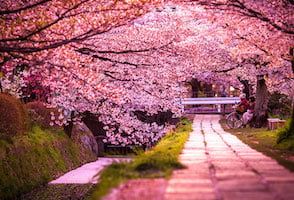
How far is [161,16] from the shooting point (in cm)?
1661

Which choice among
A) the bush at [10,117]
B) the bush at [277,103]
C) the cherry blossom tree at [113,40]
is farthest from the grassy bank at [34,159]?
the bush at [277,103]

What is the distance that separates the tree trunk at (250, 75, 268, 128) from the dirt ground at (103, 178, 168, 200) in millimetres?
13818

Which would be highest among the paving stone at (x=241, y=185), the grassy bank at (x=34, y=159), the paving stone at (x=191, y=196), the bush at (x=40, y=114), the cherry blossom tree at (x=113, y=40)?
the cherry blossom tree at (x=113, y=40)

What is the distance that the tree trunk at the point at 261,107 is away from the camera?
57.9ft

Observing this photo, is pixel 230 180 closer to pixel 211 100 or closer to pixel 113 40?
pixel 113 40

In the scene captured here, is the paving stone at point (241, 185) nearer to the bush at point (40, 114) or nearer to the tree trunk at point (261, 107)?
the bush at point (40, 114)

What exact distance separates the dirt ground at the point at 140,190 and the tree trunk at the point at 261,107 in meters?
13.8

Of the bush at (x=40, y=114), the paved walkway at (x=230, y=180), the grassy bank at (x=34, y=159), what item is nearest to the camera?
the paved walkway at (x=230, y=180)

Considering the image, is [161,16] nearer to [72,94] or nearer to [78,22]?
[72,94]

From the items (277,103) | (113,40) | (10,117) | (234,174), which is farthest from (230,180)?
(277,103)

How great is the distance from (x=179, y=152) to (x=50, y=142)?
8498mm

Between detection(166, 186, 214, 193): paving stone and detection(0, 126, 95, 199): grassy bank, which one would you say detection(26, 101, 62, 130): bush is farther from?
detection(166, 186, 214, 193): paving stone

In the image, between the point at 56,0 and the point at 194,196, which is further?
the point at 56,0

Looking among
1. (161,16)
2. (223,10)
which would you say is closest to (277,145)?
(223,10)
